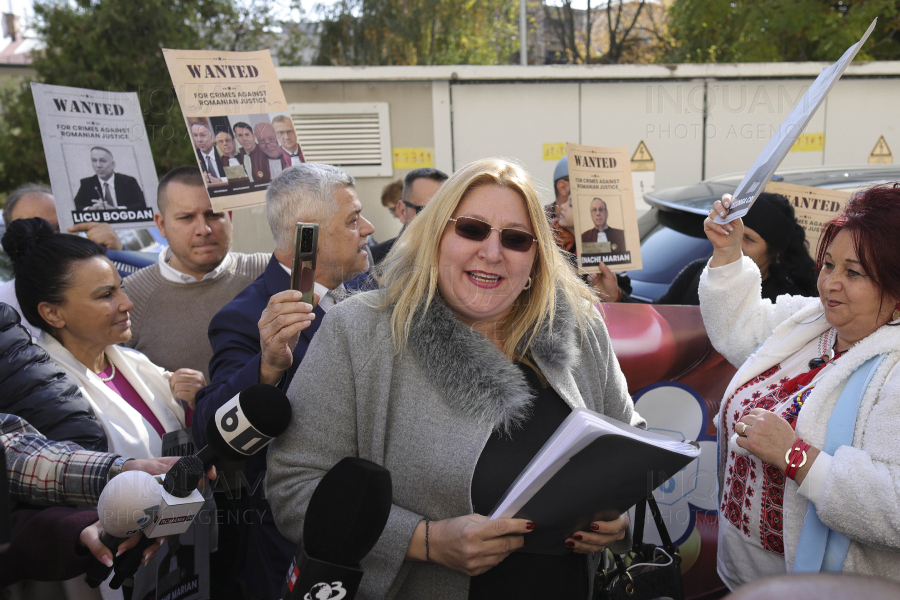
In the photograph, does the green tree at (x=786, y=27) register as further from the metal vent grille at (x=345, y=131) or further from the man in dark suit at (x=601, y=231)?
the man in dark suit at (x=601, y=231)

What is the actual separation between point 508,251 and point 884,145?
25.5 ft

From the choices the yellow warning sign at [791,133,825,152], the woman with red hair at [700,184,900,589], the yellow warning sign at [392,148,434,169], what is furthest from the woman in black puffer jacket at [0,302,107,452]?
the yellow warning sign at [791,133,825,152]

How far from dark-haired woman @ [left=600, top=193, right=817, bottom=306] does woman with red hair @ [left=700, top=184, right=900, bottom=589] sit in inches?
33.6

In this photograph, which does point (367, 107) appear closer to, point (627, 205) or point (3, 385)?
point (627, 205)

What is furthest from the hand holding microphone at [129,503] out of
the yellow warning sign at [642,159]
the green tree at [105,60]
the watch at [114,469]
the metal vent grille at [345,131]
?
the green tree at [105,60]

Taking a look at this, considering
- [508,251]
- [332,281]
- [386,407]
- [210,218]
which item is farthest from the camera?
[210,218]

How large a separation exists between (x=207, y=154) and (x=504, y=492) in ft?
6.96

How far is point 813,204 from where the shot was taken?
3500mm

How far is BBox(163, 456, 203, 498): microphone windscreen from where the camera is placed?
167cm

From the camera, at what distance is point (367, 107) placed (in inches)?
276

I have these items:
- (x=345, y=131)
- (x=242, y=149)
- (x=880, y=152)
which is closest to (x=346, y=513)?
(x=242, y=149)

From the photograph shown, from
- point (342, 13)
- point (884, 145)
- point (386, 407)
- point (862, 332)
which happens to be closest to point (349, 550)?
point (386, 407)

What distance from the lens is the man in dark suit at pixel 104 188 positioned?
10.9ft

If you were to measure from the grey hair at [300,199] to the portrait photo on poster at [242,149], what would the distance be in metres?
0.49
